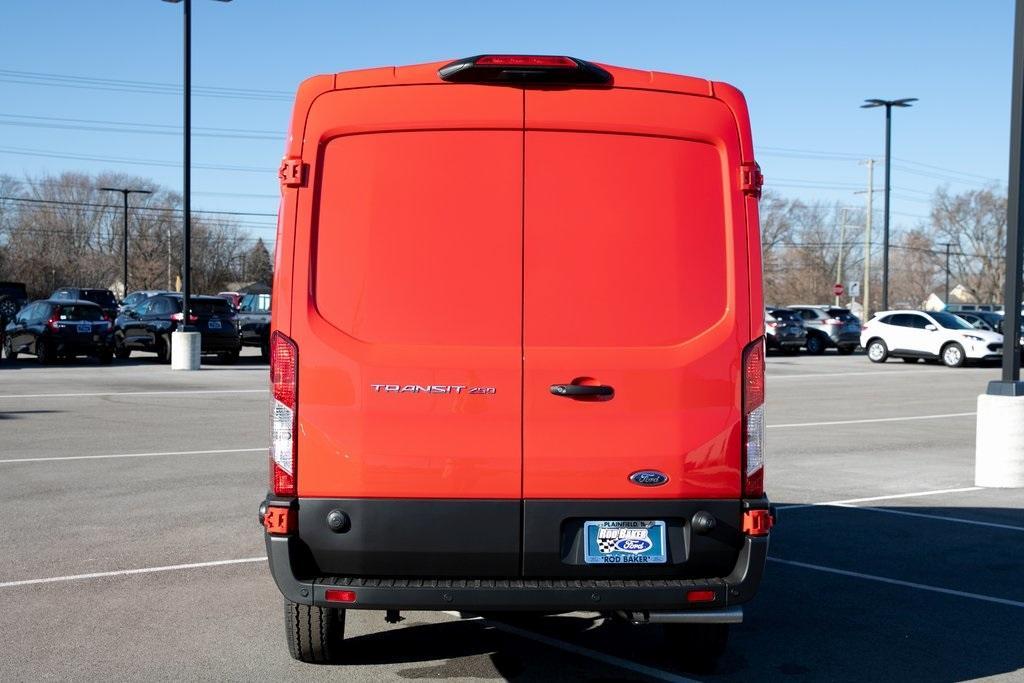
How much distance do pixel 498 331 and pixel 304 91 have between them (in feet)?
4.10

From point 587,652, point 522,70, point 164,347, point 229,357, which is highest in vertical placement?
point 522,70

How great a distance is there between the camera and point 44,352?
28562 mm

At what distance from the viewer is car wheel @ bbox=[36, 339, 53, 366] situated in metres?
28.5

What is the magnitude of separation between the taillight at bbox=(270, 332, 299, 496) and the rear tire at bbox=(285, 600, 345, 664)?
70cm

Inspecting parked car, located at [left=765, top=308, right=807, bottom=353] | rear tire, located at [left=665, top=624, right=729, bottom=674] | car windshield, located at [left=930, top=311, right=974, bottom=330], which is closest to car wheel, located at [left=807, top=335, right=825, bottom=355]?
parked car, located at [left=765, top=308, right=807, bottom=353]

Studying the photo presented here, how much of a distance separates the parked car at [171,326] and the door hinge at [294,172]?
24297mm

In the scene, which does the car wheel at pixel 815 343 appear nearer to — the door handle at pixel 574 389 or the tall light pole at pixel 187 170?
the tall light pole at pixel 187 170

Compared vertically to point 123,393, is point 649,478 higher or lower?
higher

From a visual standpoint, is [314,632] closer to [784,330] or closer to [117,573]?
[117,573]

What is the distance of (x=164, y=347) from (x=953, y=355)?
22.2m

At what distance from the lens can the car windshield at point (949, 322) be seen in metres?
35.6

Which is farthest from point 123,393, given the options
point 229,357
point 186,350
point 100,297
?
point 100,297

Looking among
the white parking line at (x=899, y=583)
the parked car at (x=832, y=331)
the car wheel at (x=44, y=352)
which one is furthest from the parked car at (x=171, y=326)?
the white parking line at (x=899, y=583)

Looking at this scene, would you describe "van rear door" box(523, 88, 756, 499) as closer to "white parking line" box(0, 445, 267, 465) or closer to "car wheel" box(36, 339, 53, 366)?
"white parking line" box(0, 445, 267, 465)
